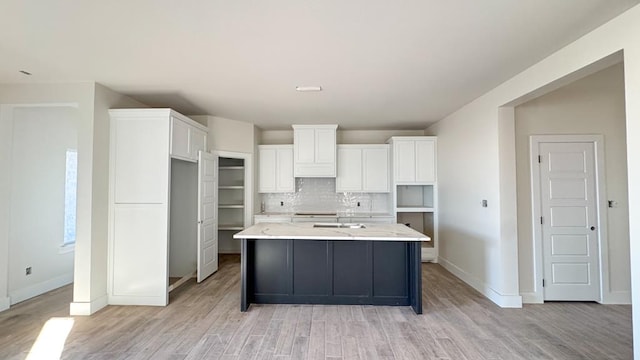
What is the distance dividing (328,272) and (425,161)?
2935 mm

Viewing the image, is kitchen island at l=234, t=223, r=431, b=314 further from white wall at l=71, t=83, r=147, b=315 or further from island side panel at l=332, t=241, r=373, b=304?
white wall at l=71, t=83, r=147, b=315

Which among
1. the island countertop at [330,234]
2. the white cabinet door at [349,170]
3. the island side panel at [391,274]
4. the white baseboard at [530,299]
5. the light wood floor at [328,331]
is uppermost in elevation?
the white cabinet door at [349,170]

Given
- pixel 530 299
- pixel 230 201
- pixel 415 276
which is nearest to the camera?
pixel 415 276

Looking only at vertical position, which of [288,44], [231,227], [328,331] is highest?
[288,44]

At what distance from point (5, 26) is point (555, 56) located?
169 inches

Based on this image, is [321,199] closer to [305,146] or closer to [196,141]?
[305,146]

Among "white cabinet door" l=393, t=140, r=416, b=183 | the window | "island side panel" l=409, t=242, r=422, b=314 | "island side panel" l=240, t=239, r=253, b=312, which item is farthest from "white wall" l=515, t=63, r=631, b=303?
the window

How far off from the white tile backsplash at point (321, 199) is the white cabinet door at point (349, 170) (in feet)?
1.15

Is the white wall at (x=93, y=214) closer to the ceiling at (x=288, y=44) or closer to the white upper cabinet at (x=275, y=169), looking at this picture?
the ceiling at (x=288, y=44)

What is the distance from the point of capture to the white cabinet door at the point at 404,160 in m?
5.21

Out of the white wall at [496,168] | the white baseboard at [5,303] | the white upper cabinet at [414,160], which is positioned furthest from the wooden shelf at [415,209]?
the white baseboard at [5,303]

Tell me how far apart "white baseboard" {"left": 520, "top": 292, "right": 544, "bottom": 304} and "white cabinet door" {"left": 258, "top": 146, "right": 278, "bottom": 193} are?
13.2 ft

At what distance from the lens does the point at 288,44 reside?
2336 millimetres

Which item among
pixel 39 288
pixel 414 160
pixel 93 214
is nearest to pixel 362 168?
pixel 414 160
